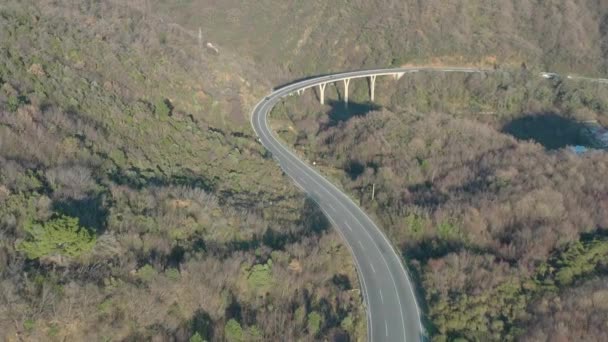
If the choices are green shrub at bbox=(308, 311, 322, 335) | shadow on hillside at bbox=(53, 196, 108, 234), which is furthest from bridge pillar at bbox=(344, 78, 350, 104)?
green shrub at bbox=(308, 311, 322, 335)

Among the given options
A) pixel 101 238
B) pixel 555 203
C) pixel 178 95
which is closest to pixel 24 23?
pixel 178 95

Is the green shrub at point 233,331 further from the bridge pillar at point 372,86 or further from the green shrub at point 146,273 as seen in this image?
the bridge pillar at point 372,86

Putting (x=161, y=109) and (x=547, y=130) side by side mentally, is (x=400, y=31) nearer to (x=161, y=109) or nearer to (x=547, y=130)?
(x=547, y=130)

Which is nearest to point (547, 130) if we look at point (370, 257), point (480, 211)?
point (480, 211)

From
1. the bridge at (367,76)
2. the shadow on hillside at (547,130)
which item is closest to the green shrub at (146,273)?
the bridge at (367,76)

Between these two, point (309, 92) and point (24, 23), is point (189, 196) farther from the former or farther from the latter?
point (309, 92)
